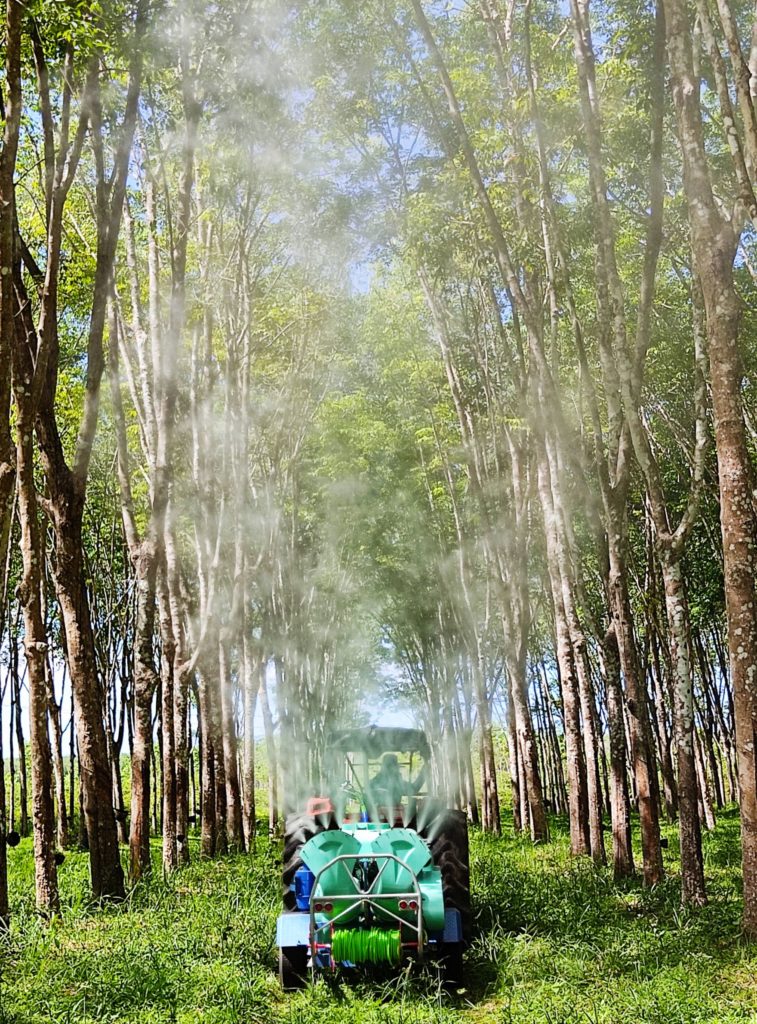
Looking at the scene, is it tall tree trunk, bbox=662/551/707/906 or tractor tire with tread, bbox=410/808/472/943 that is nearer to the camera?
tractor tire with tread, bbox=410/808/472/943

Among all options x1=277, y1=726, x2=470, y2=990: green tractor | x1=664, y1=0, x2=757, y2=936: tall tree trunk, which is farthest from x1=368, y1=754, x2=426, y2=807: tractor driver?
x1=664, y1=0, x2=757, y2=936: tall tree trunk

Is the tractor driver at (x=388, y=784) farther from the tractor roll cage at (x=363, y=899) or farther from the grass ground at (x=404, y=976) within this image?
the tractor roll cage at (x=363, y=899)

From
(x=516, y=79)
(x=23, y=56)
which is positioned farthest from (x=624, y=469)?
(x=23, y=56)

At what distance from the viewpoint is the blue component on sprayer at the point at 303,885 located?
727 cm

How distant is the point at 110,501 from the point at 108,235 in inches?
470

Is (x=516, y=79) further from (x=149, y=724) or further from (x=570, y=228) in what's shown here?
(x=149, y=724)

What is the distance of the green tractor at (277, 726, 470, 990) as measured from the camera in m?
6.52

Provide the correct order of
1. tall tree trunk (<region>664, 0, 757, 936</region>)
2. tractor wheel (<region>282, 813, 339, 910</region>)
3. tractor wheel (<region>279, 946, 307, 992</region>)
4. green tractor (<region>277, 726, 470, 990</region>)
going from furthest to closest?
tractor wheel (<region>282, 813, 339, 910</region>) → tall tree trunk (<region>664, 0, 757, 936</region>) → tractor wheel (<region>279, 946, 307, 992</region>) → green tractor (<region>277, 726, 470, 990</region>)

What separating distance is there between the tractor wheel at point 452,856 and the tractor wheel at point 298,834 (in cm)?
81

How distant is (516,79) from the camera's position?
1214 cm

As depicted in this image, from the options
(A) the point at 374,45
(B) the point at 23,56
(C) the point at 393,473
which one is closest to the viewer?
(B) the point at 23,56

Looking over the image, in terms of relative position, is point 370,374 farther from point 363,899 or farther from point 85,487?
point 363,899

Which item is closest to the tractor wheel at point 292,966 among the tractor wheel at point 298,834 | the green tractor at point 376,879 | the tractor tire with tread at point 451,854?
the green tractor at point 376,879

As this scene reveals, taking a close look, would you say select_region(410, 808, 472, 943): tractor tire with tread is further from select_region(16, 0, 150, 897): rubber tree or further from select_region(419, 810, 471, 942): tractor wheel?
select_region(16, 0, 150, 897): rubber tree
